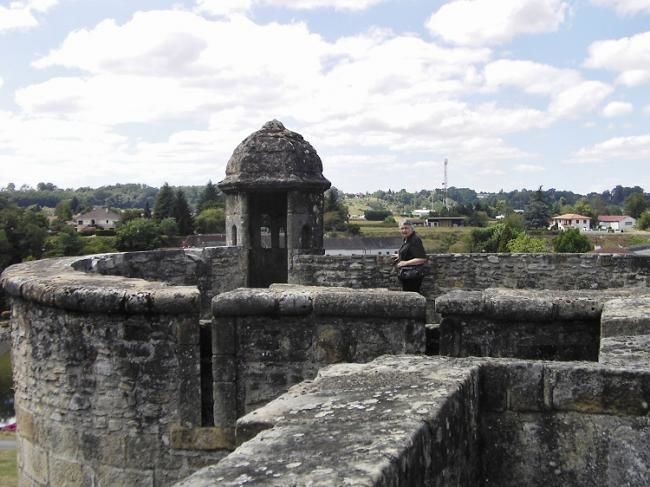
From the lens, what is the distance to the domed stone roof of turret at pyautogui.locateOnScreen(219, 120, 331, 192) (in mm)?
11484

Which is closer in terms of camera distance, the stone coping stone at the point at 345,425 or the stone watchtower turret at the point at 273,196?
the stone coping stone at the point at 345,425

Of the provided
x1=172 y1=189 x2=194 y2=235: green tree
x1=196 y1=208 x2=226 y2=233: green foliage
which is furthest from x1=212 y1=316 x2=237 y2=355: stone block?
x1=172 y1=189 x2=194 y2=235: green tree

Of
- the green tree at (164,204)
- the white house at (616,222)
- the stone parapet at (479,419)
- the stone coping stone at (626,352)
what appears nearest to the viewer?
the stone parapet at (479,419)

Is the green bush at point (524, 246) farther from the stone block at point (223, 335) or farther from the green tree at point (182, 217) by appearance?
the stone block at point (223, 335)

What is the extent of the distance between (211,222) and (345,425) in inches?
2436

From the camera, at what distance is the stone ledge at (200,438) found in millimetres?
5711

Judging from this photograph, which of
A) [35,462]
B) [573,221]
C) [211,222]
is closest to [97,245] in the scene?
[211,222]

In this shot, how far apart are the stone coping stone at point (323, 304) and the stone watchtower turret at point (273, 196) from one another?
573 cm

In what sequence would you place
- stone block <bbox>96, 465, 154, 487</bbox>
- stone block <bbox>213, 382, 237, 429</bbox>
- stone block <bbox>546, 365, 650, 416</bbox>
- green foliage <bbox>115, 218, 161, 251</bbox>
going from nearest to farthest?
stone block <bbox>546, 365, 650, 416</bbox>
stone block <bbox>96, 465, 154, 487</bbox>
stone block <bbox>213, 382, 237, 429</bbox>
green foliage <bbox>115, 218, 161, 251</bbox>

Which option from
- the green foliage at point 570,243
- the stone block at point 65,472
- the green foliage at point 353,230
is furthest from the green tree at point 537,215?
the stone block at point 65,472

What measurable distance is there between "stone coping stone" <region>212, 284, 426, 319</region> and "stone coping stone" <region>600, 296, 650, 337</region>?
55.0 inches

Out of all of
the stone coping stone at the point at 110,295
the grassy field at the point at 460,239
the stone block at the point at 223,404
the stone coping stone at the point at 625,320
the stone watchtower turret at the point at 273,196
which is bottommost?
the grassy field at the point at 460,239

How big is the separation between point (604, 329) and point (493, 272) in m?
5.79

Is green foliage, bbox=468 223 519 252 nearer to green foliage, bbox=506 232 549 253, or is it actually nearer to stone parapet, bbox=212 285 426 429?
green foliage, bbox=506 232 549 253
